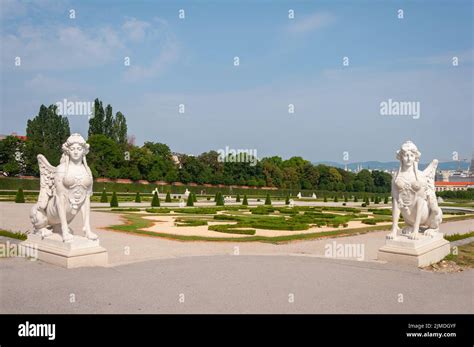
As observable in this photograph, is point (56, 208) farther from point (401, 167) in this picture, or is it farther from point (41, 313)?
point (401, 167)

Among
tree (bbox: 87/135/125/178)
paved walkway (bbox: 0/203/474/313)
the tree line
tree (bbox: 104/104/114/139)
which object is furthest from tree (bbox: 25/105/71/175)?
paved walkway (bbox: 0/203/474/313)

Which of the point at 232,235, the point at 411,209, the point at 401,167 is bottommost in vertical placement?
the point at 232,235

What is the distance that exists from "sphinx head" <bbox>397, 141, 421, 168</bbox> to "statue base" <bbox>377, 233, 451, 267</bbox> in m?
1.91

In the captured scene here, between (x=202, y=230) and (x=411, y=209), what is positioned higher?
(x=411, y=209)

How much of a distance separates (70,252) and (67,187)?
155cm

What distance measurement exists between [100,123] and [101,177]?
451 inches

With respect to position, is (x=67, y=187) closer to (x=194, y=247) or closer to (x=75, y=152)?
(x=75, y=152)

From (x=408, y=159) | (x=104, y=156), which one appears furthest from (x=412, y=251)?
(x=104, y=156)

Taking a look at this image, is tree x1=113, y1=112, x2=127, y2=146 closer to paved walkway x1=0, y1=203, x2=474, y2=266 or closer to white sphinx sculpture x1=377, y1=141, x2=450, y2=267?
paved walkway x1=0, y1=203, x2=474, y2=266

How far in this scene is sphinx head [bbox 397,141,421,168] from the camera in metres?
10.7

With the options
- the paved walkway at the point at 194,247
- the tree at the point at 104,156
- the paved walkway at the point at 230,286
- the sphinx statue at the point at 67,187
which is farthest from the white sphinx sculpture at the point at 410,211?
the tree at the point at 104,156
